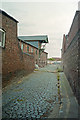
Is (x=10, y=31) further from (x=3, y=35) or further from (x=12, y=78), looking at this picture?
(x=12, y=78)

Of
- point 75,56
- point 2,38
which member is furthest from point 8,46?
point 75,56

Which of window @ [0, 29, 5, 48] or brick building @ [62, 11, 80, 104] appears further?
window @ [0, 29, 5, 48]

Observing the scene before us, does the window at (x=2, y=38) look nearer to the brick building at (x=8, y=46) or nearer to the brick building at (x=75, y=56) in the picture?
the brick building at (x=8, y=46)

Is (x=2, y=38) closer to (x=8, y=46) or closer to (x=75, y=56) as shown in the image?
(x=8, y=46)

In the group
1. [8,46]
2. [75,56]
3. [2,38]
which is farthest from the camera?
[8,46]

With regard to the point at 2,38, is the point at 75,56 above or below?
below

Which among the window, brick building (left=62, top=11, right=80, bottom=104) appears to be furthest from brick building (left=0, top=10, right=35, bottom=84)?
brick building (left=62, top=11, right=80, bottom=104)

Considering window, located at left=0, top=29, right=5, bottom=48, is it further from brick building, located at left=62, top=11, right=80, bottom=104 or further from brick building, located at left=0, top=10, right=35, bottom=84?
brick building, located at left=62, top=11, right=80, bottom=104

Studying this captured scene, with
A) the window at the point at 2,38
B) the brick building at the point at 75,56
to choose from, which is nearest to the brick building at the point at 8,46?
the window at the point at 2,38

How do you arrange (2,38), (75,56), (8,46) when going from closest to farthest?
(75,56)
(2,38)
(8,46)

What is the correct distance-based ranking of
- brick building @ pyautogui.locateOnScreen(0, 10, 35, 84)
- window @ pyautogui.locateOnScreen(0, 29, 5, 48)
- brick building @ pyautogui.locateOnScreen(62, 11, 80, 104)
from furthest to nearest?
brick building @ pyautogui.locateOnScreen(0, 10, 35, 84) → window @ pyautogui.locateOnScreen(0, 29, 5, 48) → brick building @ pyautogui.locateOnScreen(62, 11, 80, 104)

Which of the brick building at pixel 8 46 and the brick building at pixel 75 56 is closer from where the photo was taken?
the brick building at pixel 75 56

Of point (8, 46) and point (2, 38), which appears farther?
point (8, 46)

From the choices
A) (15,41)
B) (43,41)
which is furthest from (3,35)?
(43,41)
